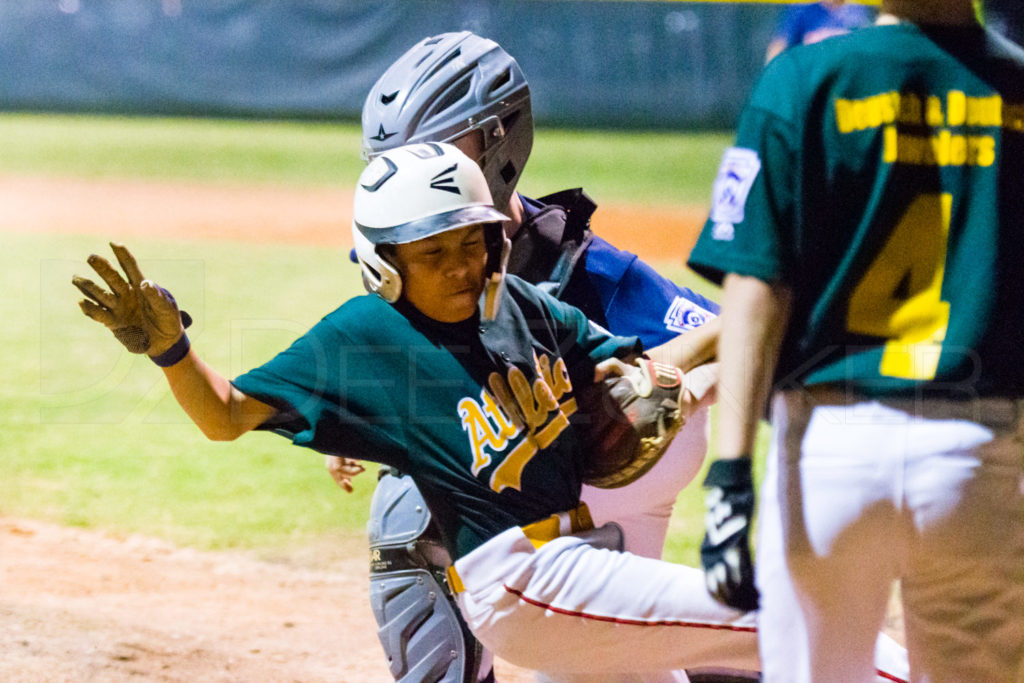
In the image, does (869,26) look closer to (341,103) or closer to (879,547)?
(879,547)

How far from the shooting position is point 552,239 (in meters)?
3.03

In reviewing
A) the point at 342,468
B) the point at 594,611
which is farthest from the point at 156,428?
the point at 594,611

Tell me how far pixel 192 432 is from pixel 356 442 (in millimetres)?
4782

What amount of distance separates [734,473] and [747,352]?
0.66ft

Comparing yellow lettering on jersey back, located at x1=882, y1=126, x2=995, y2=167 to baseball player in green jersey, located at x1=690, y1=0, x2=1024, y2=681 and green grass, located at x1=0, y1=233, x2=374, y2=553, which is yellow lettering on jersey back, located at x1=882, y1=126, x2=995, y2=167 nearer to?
baseball player in green jersey, located at x1=690, y1=0, x2=1024, y2=681

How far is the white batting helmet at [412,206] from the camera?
96.2 inches

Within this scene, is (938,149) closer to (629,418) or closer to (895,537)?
(895,537)

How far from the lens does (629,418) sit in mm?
2650

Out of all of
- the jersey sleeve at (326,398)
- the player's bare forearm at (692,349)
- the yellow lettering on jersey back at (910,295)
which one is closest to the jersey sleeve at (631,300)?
the player's bare forearm at (692,349)

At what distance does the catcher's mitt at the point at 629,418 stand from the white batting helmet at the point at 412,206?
38 cm

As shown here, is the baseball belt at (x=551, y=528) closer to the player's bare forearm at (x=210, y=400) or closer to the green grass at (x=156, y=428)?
the player's bare forearm at (x=210, y=400)

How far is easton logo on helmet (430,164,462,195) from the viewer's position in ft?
8.11

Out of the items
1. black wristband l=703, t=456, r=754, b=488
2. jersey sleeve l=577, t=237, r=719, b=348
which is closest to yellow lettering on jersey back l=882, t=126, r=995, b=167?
black wristband l=703, t=456, r=754, b=488

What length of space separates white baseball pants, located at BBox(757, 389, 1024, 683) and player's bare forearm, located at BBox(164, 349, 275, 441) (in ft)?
3.61
